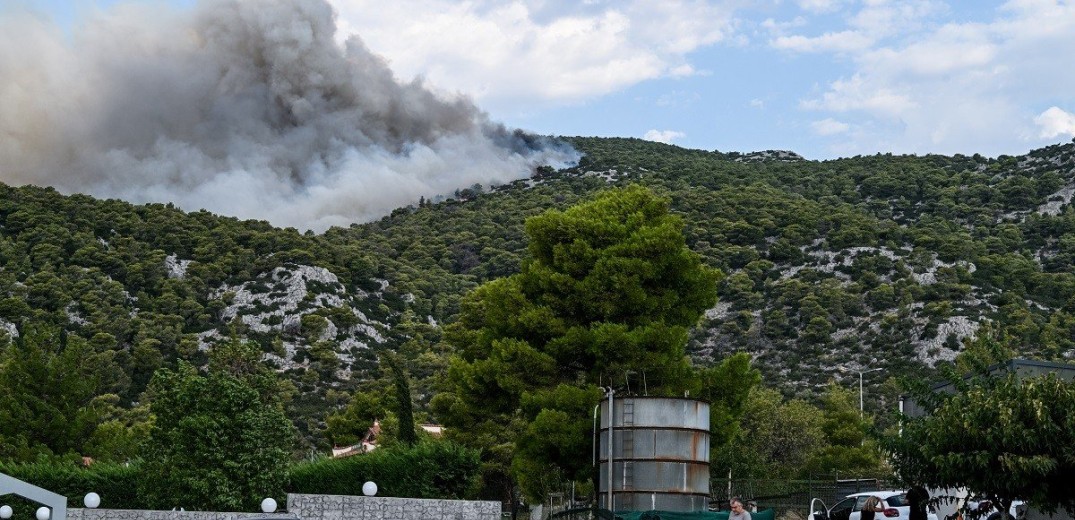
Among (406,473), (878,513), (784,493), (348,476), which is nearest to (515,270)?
(784,493)

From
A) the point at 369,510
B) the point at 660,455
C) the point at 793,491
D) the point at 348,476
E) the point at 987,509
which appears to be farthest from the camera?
the point at 793,491

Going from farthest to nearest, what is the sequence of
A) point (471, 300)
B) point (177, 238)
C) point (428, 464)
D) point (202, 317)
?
point (177, 238)
point (202, 317)
point (471, 300)
point (428, 464)

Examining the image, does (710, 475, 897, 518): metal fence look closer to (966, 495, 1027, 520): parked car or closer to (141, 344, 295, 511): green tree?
(966, 495, 1027, 520): parked car

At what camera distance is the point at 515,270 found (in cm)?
11312

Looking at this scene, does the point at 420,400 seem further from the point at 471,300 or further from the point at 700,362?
the point at 471,300

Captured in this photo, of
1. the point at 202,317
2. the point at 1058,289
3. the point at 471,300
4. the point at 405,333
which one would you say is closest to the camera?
the point at 471,300

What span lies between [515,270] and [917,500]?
90.9 m

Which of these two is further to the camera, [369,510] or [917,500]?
[369,510]

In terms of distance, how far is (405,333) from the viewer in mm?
103312

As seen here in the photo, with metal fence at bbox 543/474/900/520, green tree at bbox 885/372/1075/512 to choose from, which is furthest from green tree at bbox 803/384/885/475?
green tree at bbox 885/372/1075/512

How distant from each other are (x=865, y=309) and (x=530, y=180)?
71.4 m

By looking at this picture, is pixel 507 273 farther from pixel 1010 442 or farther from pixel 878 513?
pixel 1010 442

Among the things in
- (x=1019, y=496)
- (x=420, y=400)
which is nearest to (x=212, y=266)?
(x=420, y=400)

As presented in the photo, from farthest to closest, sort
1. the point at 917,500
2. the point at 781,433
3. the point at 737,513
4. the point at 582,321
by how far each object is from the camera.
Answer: the point at 781,433 < the point at 582,321 < the point at 917,500 < the point at 737,513
